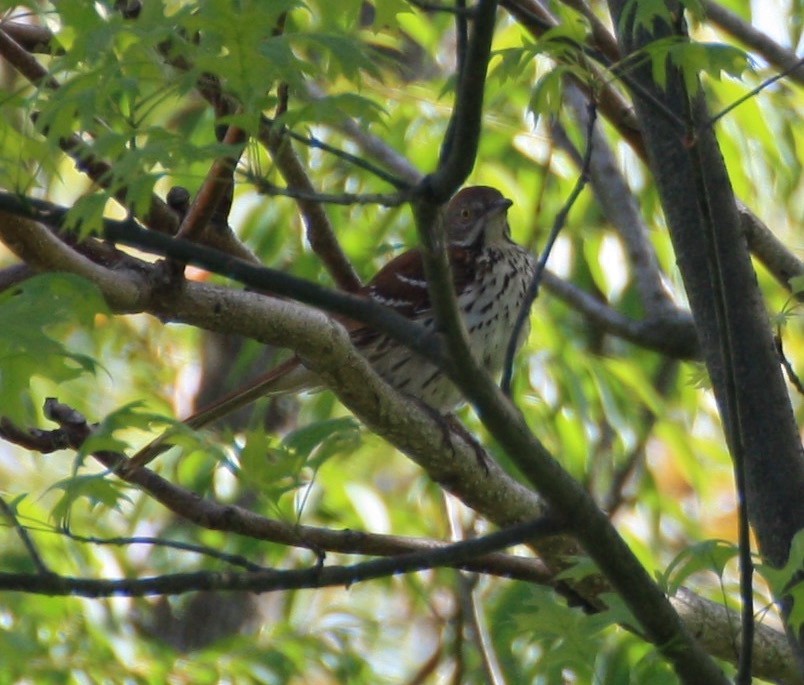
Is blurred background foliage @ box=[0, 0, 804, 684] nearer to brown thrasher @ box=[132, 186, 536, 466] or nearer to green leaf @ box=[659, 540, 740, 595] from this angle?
green leaf @ box=[659, 540, 740, 595]

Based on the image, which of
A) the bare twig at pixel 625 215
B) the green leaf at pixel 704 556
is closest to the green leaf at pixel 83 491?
the green leaf at pixel 704 556

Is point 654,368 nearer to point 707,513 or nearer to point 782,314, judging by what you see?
point 707,513

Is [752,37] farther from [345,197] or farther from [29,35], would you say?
[345,197]

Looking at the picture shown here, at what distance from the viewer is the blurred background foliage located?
246cm

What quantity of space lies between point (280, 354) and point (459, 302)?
83 centimetres

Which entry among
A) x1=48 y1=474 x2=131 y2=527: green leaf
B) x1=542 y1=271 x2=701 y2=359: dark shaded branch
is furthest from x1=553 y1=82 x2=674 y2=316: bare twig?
x1=48 y1=474 x2=131 y2=527: green leaf

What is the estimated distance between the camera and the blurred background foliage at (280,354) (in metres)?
2.46

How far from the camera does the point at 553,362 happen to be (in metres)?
5.24

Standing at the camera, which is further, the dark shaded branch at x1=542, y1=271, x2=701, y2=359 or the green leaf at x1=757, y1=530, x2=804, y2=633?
the dark shaded branch at x1=542, y1=271, x2=701, y2=359

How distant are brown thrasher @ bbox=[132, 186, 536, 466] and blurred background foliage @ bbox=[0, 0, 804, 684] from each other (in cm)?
18

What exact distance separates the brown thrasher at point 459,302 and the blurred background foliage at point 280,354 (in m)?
0.18

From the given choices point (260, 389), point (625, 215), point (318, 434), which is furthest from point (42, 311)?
point (625, 215)

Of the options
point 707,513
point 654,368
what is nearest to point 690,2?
Result: point 654,368

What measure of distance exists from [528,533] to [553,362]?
2.69 meters
